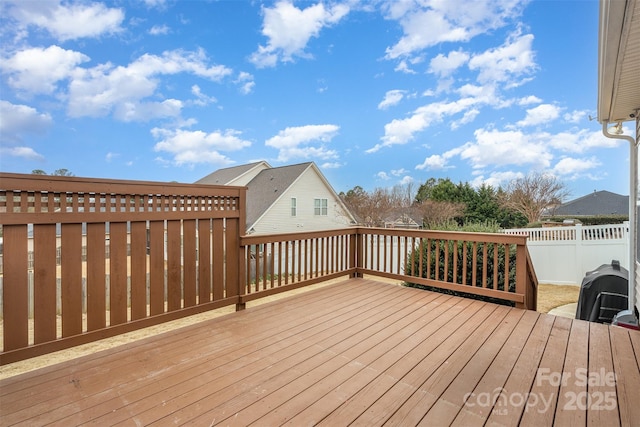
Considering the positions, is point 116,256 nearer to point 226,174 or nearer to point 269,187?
point 269,187

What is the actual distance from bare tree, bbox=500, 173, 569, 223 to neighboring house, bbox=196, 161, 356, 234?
9.10 m

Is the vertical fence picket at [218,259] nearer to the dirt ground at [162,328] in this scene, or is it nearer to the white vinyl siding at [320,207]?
the dirt ground at [162,328]

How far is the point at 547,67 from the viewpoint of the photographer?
980 centimetres

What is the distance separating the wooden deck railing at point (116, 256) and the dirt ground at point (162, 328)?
1.51ft

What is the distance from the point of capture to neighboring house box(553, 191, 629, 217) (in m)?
18.9

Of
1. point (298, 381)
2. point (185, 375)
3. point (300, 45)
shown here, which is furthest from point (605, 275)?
point (300, 45)

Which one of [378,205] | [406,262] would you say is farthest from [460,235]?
[378,205]

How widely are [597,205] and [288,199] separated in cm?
2104

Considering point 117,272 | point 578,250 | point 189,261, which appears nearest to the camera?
point 117,272

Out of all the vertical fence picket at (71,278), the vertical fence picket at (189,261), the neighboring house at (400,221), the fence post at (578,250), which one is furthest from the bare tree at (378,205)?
the vertical fence picket at (71,278)

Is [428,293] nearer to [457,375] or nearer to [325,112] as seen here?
[457,375]

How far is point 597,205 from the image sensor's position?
19.6 m

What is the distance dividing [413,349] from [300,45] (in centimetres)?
1064

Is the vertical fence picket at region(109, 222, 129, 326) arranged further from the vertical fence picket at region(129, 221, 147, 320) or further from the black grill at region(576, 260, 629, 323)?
the black grill at region(576, 260, 629, 323)
